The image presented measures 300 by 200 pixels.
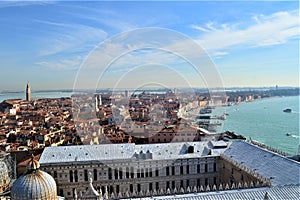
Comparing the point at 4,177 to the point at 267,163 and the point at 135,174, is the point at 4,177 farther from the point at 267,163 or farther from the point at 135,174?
the point at 267,163

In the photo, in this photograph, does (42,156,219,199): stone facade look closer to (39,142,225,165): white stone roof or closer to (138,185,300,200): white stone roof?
(39,142,225,165): white stone roof

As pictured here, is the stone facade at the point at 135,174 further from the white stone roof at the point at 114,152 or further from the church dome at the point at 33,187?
the church dome at the point at 33,187

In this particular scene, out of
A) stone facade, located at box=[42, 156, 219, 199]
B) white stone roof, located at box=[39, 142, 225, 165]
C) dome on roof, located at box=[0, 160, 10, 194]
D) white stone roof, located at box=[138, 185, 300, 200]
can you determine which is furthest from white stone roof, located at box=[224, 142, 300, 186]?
dome on roof, located at box=[0, 160, 10, 194]

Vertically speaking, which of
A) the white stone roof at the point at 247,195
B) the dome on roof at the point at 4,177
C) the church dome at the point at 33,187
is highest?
the church dome at the point at 33,187

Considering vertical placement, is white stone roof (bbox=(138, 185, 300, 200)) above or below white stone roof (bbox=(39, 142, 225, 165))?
below

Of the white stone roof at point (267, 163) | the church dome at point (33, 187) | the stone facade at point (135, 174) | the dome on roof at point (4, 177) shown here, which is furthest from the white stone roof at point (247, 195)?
the dome on roof at point (4, 177)

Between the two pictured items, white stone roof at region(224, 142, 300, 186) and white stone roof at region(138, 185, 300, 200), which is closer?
white stone roof at region(138, 185, 300, 200)
